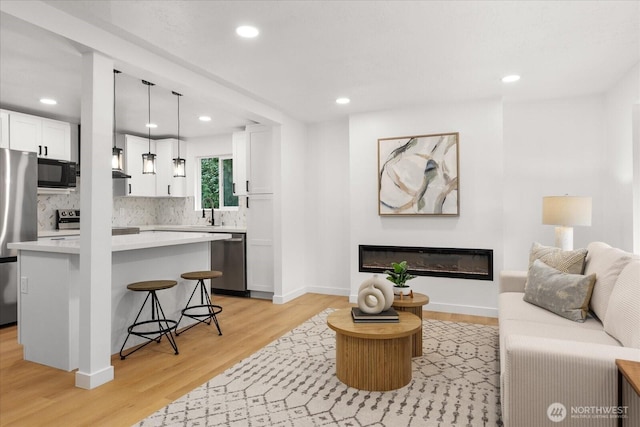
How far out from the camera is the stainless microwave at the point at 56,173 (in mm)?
4859

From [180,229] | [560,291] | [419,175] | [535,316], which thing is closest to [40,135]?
[180,229]

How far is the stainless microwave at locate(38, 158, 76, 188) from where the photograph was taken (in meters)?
4.86

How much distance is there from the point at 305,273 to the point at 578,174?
11.9 feet

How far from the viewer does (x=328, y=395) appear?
8.24 ft

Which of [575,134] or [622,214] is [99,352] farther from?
[575,134]

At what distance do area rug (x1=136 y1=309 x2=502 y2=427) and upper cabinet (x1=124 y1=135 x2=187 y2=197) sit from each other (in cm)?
415

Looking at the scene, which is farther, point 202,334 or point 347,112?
point 347,112

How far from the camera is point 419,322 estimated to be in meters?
2.68

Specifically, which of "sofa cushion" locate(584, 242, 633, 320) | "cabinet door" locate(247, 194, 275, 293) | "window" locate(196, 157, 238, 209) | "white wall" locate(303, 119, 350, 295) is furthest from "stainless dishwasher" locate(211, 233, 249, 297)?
"sofa cushion" locate(584, 242, 633, 320)

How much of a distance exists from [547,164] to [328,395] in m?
3.71

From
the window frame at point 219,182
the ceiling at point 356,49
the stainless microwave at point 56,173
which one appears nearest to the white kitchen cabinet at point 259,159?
the ceiling at point 356,49

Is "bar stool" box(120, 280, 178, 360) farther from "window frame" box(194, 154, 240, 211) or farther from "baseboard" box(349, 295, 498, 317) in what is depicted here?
"window frame" box(194, 154, 240, 211)

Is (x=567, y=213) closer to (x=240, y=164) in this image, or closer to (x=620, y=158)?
(x=620, y=158)

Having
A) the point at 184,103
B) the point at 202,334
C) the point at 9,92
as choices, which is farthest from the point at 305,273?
the point at 9,92
